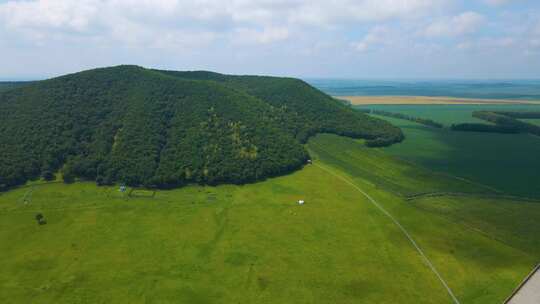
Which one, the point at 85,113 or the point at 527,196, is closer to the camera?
the point at 527,196

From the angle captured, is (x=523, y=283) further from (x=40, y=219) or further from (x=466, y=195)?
(x=40, y=219)

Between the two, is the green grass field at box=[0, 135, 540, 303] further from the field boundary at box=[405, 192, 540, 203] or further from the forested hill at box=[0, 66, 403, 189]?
the forested hill at box=[0, 66, 403, 189]

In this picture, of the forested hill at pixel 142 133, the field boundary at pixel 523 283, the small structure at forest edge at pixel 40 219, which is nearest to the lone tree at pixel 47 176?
the forested hill at pixel 142 133

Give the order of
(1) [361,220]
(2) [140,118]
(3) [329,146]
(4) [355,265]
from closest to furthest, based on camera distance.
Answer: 1. (4) [355,265]
2. (1) [361,220]
3. (2) [140,118]
4. (3) [329,146]

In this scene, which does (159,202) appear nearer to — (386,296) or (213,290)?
(213,290)

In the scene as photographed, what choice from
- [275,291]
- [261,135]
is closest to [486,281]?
[275,291]

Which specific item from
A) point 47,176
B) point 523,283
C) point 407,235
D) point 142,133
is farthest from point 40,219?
point 523,283

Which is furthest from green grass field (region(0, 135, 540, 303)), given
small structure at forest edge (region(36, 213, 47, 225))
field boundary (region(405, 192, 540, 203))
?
field boundary (region(405, 192, 540, 203))
